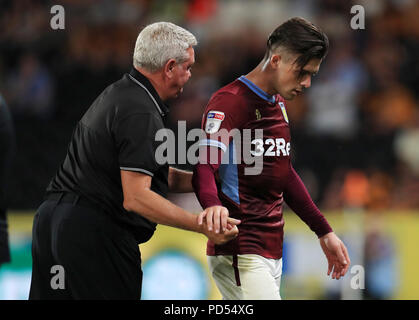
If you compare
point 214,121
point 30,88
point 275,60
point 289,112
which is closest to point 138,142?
point 214,121

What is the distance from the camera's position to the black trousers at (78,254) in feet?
12.6

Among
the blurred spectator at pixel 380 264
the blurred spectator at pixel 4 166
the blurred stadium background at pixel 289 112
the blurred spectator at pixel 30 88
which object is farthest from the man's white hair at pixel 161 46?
the blurred spectator at pixel 30 88

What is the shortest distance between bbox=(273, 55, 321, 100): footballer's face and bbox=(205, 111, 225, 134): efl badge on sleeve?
0.37 m

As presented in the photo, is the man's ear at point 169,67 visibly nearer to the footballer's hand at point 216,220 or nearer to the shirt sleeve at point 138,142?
the shirt sleeve at point 138,142

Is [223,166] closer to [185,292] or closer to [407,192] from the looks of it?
[185,292]

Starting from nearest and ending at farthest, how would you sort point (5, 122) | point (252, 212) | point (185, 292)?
point (252, 212)
point (5, 122)
point (185, 292)

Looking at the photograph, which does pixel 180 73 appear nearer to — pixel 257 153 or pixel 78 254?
pixel 257 153

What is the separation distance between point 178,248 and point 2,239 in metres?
3.74

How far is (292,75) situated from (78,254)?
140cm

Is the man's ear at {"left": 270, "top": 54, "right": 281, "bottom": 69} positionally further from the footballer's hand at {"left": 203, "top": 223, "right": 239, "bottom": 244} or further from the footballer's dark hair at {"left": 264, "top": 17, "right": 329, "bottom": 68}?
the footballer's hand at {"left": 203, "top": 223, "right": 239, "bottom": 244}

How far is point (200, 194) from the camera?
3.86m

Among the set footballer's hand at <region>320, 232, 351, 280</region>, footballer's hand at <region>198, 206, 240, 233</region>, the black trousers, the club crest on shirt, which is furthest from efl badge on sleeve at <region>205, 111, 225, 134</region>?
footballer's hand at <region>320, 232, 351, 280</region>

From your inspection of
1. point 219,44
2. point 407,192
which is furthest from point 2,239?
point 219,44

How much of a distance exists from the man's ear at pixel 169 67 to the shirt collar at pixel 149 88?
102 millimetres
